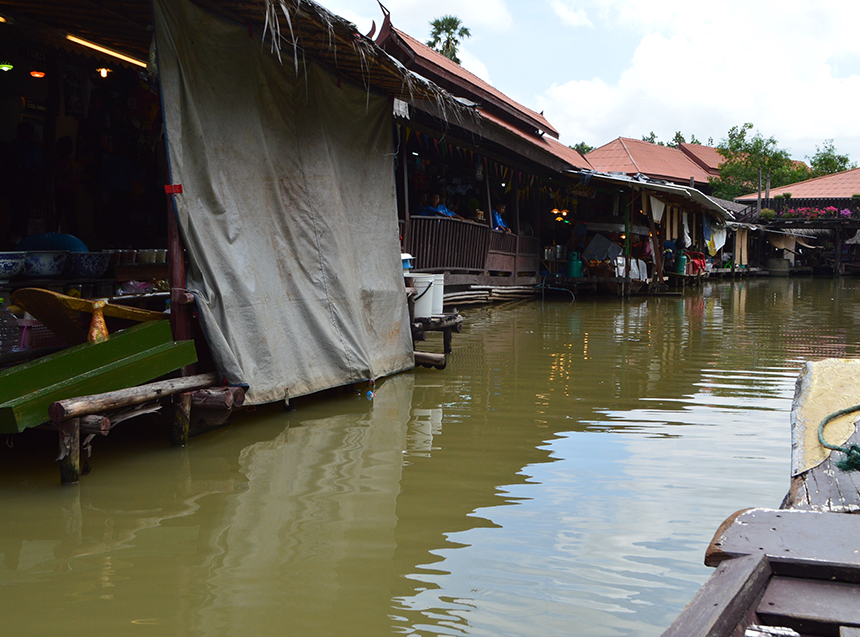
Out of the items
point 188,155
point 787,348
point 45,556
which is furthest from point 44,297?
point 787,348

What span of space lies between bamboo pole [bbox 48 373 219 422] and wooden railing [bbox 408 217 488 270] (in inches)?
285

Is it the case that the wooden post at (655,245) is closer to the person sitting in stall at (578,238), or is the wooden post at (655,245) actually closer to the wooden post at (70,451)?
the person sitting in stall at (578,238)

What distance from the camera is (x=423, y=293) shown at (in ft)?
26.0

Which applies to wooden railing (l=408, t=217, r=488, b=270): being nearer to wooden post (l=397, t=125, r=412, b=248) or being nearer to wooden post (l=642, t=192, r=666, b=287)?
wooden post (l=397, t=125, r=412, b=248)

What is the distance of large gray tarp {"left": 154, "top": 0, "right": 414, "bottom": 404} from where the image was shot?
16.4 feet

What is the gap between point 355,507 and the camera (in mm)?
3807

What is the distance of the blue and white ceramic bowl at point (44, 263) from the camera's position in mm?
5039

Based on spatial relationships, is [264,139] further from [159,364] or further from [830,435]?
[830,435]

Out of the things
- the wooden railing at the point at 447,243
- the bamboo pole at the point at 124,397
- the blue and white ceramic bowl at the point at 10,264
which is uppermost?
the wooden railing at the point at 447,243

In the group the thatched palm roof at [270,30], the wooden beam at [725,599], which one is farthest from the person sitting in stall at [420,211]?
the wooden beam at [725,599]

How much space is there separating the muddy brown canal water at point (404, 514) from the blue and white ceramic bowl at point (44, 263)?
3.72 feet

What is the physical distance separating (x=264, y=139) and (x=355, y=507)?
3198 millimetres

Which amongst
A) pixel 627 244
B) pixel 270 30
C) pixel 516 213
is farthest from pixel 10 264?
pixel 627 244

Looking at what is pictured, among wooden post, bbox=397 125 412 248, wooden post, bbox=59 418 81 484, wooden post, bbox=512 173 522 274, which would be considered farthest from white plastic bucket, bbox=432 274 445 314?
wooden post, bbox=512 173 522 274
